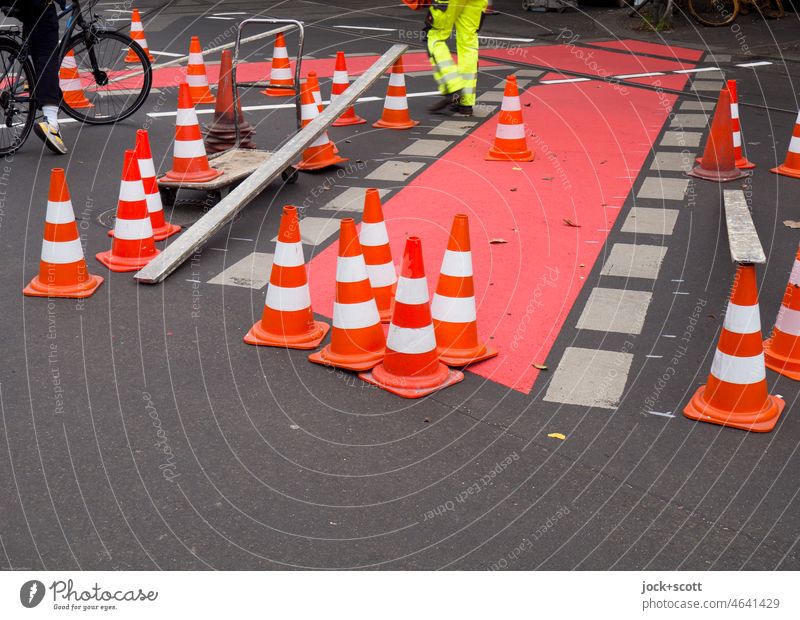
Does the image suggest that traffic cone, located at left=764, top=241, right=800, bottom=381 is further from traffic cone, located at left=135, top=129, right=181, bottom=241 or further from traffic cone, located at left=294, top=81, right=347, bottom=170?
traffic cone, located at left=294, top=81, right=347, bottom=170

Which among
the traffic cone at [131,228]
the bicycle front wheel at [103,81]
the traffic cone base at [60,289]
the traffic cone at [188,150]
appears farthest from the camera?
the bicycle front wheel at [103,81]

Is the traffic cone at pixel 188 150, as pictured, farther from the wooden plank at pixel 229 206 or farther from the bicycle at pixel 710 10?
the bicycle at pixel 710 10

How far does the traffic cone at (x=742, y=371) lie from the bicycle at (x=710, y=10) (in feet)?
46.5

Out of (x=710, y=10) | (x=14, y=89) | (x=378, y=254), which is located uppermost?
(x=14, y=89)

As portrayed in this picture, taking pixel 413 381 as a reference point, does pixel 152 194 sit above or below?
above

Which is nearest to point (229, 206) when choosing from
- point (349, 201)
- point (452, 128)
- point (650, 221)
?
point (349, 201)

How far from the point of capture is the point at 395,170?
8.54 meters

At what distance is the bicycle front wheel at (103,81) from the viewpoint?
9.76 m

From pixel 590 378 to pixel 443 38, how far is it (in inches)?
266

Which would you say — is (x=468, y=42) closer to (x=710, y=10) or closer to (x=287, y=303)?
(x=287, y=303)

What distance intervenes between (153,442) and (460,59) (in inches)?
286

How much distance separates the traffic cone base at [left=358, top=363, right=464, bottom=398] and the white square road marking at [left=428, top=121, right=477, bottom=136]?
536 centimetres

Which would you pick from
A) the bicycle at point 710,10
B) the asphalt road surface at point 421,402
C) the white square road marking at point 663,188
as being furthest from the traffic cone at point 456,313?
the bicycle at point 710,10

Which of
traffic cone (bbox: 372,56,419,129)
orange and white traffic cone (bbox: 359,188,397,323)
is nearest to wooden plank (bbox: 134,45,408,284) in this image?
orange and white traffic cone (bbox: 359,188,397,323)
